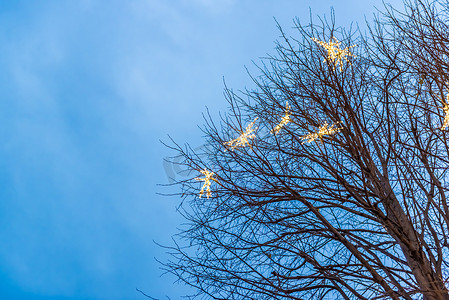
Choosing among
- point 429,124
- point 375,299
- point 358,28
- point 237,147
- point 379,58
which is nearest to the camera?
point 375,299

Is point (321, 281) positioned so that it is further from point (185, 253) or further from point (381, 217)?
point (185, 253)

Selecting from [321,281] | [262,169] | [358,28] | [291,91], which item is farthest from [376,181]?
[358,28]

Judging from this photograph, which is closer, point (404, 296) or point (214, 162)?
point (404, 296)

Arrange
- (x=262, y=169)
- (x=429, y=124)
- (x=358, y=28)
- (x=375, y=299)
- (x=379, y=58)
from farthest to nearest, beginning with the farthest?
(x=358, y=28) → (x=379, y=58) → (x=429, y=124) → (x=262, y=169) → (x=375, y=299)

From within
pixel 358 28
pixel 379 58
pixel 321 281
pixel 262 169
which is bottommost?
pixel 321 281

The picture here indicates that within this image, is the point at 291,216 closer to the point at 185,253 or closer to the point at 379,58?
the point at 185,253

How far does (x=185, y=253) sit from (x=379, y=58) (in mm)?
3276

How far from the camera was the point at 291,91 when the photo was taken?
15.3 feet

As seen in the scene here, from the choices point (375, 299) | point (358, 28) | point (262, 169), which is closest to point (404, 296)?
point (375, 299)

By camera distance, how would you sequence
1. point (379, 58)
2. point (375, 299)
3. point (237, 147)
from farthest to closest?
1. point (379, 58)
2. point (237, 147)
3. point (375, 299)

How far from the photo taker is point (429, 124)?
13.8 ft

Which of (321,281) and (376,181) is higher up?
(376,181)

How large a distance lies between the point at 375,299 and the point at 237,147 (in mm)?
1936

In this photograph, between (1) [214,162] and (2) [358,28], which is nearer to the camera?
(1) [214,162]
